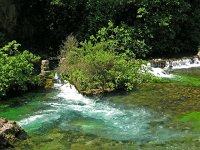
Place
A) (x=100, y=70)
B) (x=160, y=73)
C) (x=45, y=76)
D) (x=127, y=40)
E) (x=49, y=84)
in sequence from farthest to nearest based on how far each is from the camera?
1. (x=127, y=40)
2. (x=160, y=73)
3. (x=45, y=76)
4. (x=49, y=84)
5. (x=100, y=70)

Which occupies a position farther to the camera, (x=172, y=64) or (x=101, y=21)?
(x=101, y=21)

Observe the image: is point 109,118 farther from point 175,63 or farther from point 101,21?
point 101,21

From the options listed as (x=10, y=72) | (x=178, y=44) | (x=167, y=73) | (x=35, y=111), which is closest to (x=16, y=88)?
(x=10, y=72)

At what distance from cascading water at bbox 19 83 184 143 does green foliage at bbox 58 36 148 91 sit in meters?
1.36

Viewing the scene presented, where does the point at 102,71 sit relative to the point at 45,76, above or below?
above

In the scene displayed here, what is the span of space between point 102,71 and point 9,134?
8.23 meters

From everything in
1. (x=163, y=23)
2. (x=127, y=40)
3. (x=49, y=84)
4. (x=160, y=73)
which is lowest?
(x=49, y=84)

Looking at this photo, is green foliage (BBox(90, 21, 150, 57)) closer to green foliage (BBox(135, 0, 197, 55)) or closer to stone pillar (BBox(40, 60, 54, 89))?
green foliage (BBox(135, 0, 197, 55))

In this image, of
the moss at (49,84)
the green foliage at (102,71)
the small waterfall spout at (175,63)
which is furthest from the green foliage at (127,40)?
the moss at (49,84)

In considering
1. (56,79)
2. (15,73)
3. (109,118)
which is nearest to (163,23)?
(56,79)

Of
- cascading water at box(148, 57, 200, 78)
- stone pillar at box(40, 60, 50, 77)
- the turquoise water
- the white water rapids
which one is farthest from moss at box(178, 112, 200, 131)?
stone pillar at box(40, 60, 50, 77)

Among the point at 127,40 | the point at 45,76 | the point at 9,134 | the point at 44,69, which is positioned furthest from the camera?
the point at 127,40

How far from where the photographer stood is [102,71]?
2453 centimetres

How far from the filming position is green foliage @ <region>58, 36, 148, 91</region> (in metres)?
24.2
